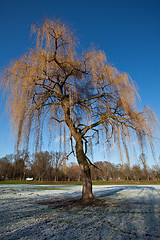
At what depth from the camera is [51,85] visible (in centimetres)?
518

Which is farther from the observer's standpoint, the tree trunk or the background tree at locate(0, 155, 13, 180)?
the background tree at locate(0, 155, 13, 180)

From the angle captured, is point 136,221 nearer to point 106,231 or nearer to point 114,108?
point 106,231

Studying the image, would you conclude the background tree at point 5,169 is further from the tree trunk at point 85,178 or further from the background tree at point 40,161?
the tree trunk at point 85,178

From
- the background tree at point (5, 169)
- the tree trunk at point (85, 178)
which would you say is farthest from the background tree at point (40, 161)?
the background tree at point (5, 169)

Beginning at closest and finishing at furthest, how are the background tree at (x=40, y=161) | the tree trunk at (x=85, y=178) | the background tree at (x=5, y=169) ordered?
1. the background tree at (x=40, y=161)
2. the tree trunk at (x=85, y=178)
3. the background tree at (x=5, y=169)

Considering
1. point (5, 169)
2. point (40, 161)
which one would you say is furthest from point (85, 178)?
point (5, 169)

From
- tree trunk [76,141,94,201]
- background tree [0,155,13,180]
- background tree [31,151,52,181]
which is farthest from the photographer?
background tree [0,155,13,180]

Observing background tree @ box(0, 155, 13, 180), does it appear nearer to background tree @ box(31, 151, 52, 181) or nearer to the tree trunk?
background tree @ box(31, 151, 52, 181)

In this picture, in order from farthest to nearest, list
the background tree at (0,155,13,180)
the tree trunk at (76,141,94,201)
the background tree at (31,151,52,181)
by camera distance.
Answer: the background tree at (0,155,13,180) → the tree trunk at (76,141,94,201) → the background tree at (31,151,52,181)

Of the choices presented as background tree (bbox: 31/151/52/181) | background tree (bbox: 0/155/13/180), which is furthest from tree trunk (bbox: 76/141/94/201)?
background tree (bbox: 0/155/13/180)

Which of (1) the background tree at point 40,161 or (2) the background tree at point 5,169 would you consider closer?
(1) the background tree at point 40,161

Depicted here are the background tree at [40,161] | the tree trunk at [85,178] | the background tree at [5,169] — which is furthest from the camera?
the background tree at [5,169]

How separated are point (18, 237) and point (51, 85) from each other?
428 cm

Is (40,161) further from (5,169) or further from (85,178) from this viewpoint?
(5,169)
